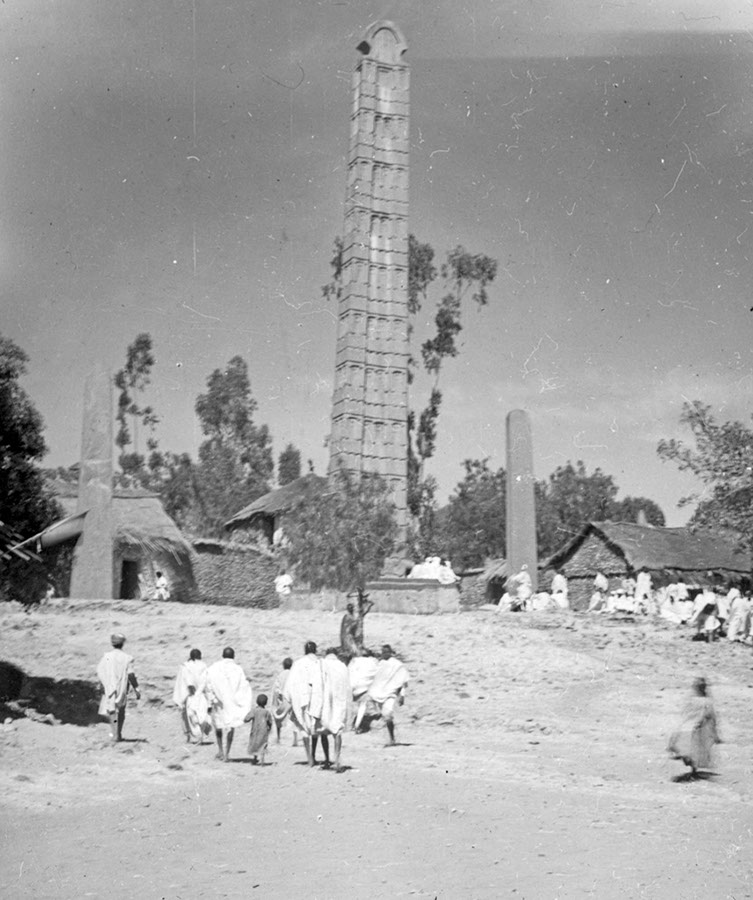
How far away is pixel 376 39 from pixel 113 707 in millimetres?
22527

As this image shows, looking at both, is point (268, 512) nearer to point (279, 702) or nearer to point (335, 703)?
point (279, 702)

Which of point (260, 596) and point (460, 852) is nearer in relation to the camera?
point (460, 852)

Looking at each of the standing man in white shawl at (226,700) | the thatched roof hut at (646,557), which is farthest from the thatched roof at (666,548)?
the standing man in white shawl at (226,700)

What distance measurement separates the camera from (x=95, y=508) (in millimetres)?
19516

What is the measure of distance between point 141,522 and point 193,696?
Result: 10250 mm

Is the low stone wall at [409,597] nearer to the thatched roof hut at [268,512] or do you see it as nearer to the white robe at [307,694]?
the thatched roof hut at [268,512]

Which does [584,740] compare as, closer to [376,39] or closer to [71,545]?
[71,545]

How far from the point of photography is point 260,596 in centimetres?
2503

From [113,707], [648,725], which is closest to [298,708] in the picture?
[113,707]

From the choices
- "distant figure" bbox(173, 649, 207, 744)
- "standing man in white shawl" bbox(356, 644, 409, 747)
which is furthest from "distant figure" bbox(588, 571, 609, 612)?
"distant figure" bbox(173, 649, 207, 744)

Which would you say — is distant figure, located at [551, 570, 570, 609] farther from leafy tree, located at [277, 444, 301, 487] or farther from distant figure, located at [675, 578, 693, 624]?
leafy tree, located at [277, 444, 301, 487]

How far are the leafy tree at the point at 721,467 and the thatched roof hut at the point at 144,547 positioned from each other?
32.9 ft

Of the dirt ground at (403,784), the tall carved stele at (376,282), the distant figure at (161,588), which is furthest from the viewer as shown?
the tall carved stele at (376,282)

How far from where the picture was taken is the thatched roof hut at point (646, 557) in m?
29.3
